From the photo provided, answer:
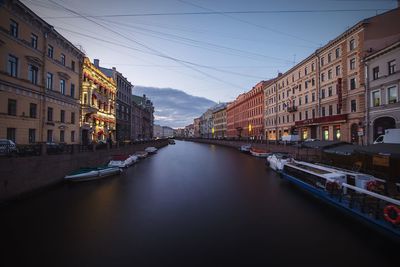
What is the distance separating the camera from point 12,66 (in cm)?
2053

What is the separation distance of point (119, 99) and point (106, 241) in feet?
163

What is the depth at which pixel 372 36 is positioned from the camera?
30.0m

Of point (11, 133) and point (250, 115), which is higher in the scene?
point (250, 115)

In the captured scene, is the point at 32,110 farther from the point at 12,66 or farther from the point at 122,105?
the point at 122,105

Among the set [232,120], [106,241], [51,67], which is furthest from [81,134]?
[232,120]

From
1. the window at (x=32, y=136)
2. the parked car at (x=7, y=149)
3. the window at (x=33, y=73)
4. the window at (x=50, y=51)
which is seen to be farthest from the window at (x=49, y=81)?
the parked car at (x=7, y=149)

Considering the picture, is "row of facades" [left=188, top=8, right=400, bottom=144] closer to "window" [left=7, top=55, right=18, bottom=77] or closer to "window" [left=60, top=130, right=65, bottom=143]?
"window" [left=7, top=55, right=18, bottom=77]

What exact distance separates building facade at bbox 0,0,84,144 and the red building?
53514mm

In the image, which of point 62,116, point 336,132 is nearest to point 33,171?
point 62,116

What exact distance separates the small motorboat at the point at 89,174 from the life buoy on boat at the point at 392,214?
19622 millimetres

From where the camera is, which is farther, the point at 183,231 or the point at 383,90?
the point at 383,90

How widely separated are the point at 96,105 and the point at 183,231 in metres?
35.5

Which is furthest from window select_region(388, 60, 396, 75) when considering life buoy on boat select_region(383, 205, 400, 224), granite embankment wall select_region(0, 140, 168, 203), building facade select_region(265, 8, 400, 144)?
granite embankment wall select_region(0, 140, 168, 203)

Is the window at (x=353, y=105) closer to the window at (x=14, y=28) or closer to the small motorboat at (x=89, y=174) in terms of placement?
the small motorboat at (x=89, y=174)
